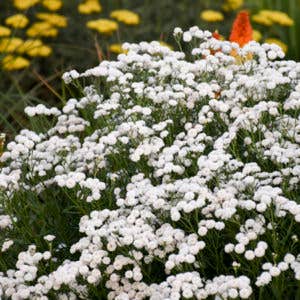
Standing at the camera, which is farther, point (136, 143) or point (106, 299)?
point (136, 143)

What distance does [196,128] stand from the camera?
10.3 ft

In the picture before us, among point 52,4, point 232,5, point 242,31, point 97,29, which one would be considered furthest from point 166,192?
point 232,5

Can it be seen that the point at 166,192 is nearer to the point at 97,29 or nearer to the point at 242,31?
the point at 242,31

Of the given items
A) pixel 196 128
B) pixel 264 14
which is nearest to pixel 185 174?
pixel 196 128

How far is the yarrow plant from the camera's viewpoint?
8.72 ft

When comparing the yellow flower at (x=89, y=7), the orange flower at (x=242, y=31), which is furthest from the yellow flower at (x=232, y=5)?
the orange flower at (x=242, y=31)

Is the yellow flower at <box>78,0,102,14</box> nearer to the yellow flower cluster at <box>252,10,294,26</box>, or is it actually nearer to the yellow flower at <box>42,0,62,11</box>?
the yellow flower at <box>42,0,62,11</box>

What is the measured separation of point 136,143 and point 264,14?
11.3 feet

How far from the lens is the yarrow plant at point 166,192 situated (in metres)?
2.66

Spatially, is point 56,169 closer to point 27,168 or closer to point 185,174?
point 27,168

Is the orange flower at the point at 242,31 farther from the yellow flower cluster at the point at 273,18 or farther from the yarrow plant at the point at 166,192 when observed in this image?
the yellow flower cluster at the point at 273,18

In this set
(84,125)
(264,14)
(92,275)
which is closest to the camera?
(92,275)

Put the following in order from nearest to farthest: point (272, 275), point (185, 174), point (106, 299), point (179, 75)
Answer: point (272, 275) < point (106, 299) < point (185, 174) < point (179, 75)

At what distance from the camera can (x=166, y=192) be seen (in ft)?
9.45
